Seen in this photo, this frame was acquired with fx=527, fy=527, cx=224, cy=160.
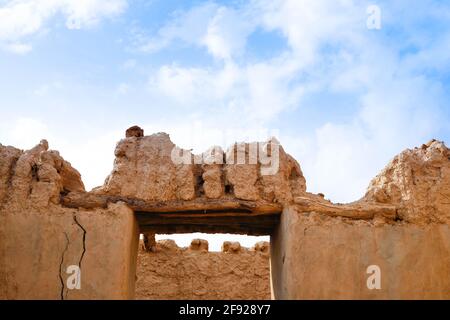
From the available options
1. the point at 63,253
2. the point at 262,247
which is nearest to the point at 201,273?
the point at 262,247

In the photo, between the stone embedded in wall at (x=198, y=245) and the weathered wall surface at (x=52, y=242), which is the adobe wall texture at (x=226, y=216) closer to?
the weathered wall surface at (x=52, y=242)

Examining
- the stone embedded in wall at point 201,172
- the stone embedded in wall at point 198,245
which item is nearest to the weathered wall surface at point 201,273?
the stone embedded in wall at point 198,245

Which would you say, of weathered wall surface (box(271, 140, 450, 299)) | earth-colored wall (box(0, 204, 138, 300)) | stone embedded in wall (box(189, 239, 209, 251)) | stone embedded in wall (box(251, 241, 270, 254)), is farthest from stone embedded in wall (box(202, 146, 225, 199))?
stone embedded in wall (box(251, 241, 270, 254))

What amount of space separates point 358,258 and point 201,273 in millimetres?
4532

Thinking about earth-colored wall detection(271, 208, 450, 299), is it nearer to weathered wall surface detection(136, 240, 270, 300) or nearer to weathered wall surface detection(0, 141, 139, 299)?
weathered wall surface detection(0, 141, 139, 299)

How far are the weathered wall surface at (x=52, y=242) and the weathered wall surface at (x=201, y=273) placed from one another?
3915mm

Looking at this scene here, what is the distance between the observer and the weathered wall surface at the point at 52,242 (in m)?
4.33

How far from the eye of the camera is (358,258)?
175 inches

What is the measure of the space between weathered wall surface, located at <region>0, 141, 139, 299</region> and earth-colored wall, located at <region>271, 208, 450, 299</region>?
1.43 meters

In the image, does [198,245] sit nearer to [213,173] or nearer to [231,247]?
[231,247]

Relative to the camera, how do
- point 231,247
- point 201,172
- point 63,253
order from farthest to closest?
point 231,247
point 201,172
point 63,253
